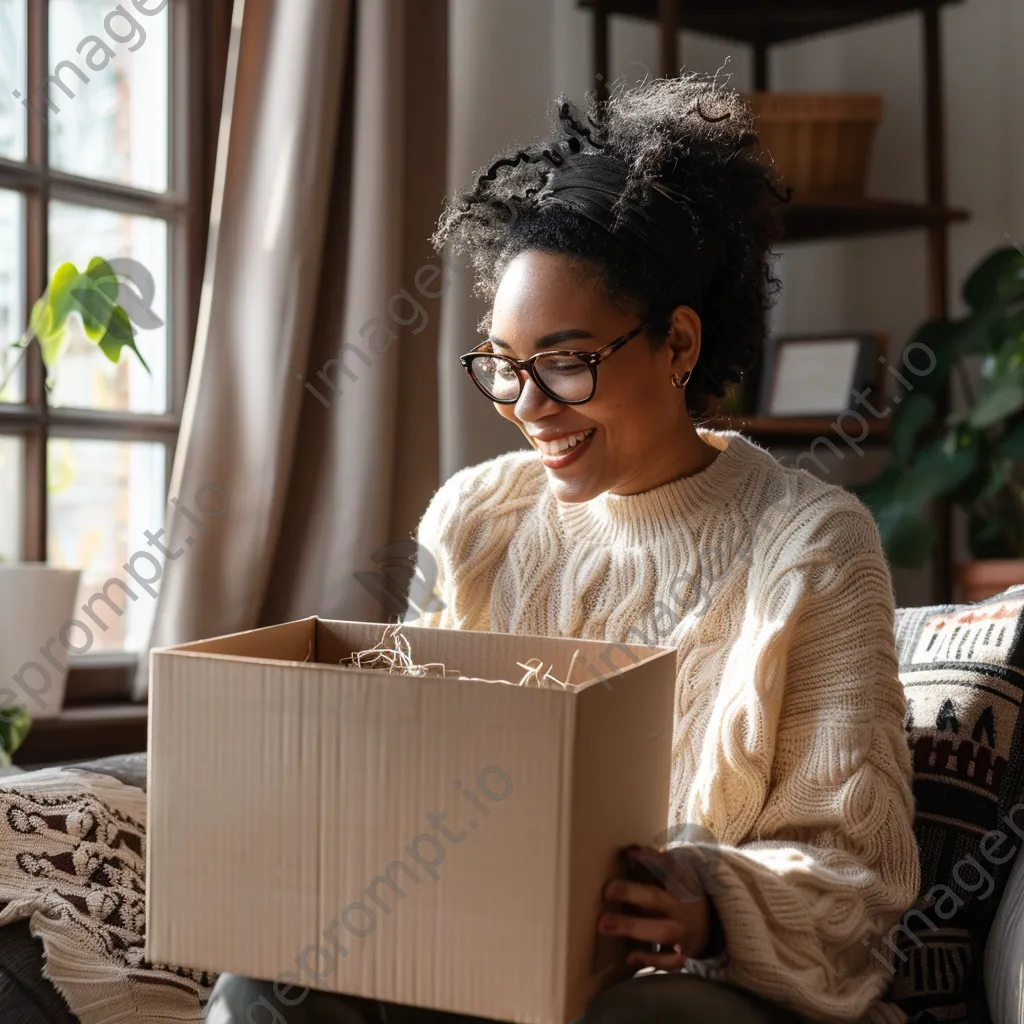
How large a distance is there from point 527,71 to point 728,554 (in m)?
1.70

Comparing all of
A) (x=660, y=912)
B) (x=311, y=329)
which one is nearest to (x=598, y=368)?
(x=660, y=912)

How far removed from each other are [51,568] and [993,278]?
1856 millimetres

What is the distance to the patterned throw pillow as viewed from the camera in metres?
1.20

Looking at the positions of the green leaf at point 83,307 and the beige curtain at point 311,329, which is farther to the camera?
the beige curtain at point 311,329

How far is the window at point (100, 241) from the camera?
6.69ft

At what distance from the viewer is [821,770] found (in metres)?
1.05

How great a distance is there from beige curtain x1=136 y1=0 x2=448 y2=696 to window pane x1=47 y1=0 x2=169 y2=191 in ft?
0.66

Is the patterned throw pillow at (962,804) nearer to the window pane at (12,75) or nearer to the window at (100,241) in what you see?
the window at (100,241)

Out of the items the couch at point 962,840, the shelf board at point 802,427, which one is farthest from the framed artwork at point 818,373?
the couch at point 962,840

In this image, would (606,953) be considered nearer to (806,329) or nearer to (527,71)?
(527,71)

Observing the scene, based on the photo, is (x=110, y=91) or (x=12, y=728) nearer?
(x=12, y=728)

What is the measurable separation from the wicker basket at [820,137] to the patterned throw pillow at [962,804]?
146cm

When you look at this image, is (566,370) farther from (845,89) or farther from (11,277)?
(845,89)

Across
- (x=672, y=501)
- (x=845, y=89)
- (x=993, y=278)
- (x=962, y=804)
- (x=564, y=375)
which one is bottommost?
(x=962, y=804)
